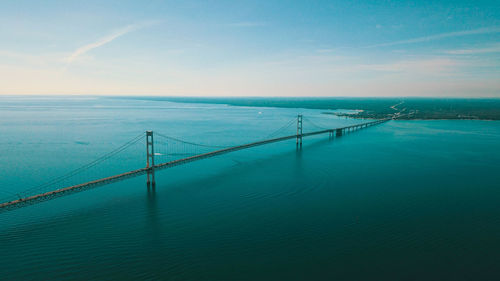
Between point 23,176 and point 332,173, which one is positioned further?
point 332,173

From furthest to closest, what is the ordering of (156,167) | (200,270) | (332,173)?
(332,173) < (156,167) < (200,270)

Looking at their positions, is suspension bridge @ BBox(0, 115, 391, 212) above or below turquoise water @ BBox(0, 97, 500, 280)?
above

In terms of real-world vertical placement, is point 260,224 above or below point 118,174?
below

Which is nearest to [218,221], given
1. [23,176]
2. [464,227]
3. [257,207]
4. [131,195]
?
[257,207]

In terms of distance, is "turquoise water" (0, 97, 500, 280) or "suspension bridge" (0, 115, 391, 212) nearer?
"turquoise water" (0, 97, 500, 280)

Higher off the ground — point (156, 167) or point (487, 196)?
point (156, 167)

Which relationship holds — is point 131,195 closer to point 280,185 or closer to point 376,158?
point 280,185

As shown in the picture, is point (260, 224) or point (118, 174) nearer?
point (260, 224)

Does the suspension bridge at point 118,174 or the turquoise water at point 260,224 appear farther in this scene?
the suspension bridge at point 118,174

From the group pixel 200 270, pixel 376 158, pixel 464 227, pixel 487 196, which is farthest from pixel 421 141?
pixel 200 270

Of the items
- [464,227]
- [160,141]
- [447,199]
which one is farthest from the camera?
[160,141]
